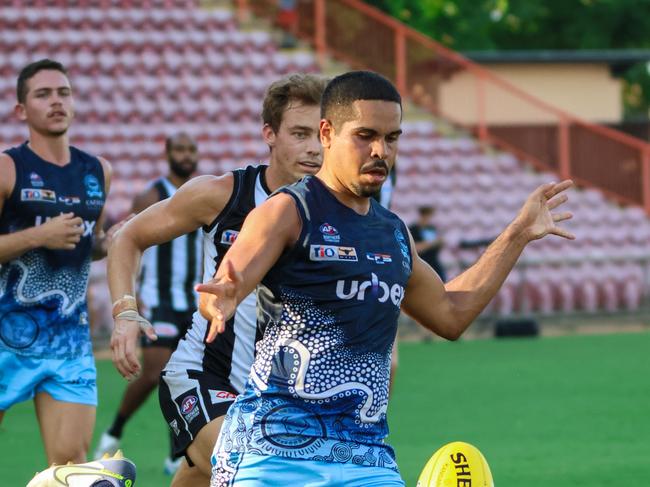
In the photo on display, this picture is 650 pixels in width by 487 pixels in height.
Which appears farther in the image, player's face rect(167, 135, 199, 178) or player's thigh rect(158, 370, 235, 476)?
player's face rect(167, 135, 199, 178)

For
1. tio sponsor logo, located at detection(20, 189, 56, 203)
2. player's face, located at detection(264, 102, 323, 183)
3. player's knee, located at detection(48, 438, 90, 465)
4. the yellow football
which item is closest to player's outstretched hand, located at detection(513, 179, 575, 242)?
the yellow football

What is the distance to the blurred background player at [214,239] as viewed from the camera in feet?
19.8

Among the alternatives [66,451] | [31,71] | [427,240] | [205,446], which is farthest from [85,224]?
[427,240]

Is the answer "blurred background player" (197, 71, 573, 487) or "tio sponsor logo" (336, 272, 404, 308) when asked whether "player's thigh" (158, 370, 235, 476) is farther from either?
"tio sponsor logo" (336, 272, 404, 308)

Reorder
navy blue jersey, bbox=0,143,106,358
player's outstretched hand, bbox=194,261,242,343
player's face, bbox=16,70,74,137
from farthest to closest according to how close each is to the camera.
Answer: player's face, bbox=16,70,74,137 < navy blue jersey, bbox=0,143,106,358 < player's outstretched hand, bbox=194,261,242,343

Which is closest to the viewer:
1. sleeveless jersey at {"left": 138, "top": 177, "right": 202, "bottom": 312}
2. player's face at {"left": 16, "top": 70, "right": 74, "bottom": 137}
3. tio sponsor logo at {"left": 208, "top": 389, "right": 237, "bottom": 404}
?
tio sponsor logo at {"left": 208, "top": 389, "right": 237, "bottom": 404}

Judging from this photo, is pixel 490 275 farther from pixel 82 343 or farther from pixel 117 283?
pixel 82 343

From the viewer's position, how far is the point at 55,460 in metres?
7.20

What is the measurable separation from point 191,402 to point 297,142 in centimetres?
127

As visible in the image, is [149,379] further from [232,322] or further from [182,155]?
[232,322]

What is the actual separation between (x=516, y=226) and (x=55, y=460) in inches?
121

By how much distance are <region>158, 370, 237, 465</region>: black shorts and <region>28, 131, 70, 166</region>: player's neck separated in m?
2.12

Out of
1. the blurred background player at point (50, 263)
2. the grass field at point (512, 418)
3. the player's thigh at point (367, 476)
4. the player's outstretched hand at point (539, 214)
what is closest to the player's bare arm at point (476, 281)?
the player's outstretched hand at point (539, 214)

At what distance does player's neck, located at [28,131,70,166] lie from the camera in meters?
7.91
